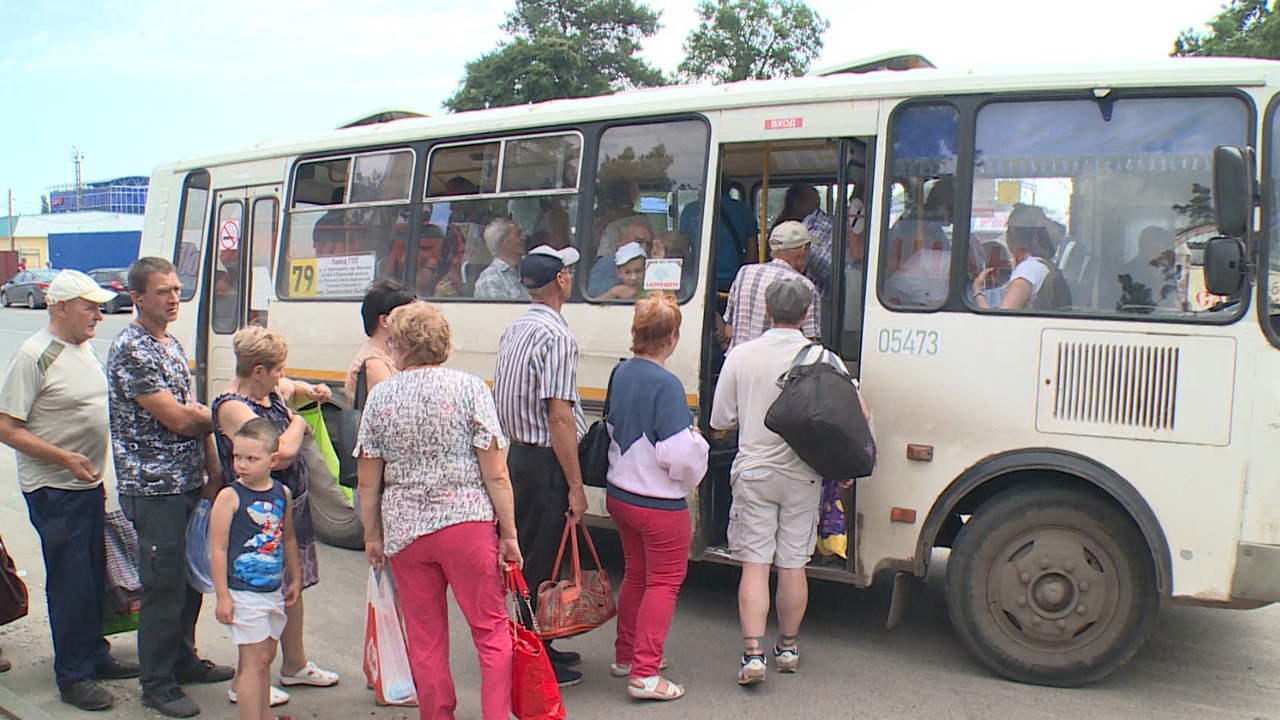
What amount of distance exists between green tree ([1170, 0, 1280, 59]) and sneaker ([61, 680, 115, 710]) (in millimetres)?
28540

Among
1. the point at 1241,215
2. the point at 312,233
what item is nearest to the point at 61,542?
the point at 312,233

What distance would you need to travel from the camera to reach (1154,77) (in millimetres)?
4586

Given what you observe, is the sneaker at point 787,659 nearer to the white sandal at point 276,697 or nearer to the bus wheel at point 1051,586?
the bus wheel at point 1051,586

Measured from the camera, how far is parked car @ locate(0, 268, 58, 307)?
3647cm

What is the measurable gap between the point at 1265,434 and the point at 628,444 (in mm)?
2654

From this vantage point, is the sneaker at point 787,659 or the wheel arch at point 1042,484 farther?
the sneaker at point 787,659

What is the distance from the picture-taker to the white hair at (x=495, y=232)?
6.50 metres

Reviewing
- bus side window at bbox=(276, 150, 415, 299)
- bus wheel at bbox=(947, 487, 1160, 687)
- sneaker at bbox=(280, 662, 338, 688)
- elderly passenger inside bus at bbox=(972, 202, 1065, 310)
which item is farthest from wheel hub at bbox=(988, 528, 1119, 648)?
bus side window at bbox=(276, 150, 415, 299)

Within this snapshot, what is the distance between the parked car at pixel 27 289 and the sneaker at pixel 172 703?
36.5 metres

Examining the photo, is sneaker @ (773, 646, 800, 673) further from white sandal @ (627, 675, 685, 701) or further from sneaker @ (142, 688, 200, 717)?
sneaker @ (142, 688, 200, 717)

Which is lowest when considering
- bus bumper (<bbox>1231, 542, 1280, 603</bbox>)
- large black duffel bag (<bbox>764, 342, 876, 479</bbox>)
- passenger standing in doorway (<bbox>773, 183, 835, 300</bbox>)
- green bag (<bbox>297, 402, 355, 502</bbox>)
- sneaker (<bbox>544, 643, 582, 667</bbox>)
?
sneaker (<bbox>544, 643, 582, 667</bbox>)

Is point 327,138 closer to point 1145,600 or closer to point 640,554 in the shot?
point 640,554

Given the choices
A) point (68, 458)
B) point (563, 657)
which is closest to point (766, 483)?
point (563, 657)

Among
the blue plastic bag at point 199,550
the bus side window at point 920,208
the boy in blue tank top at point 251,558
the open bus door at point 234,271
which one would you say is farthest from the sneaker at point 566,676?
the open bus door at point 234,271
